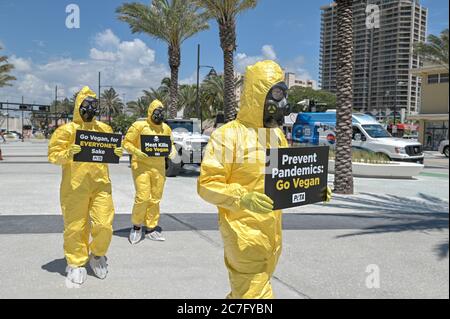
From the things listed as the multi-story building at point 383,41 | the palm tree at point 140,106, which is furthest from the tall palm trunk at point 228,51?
the palm tree at point 140,106

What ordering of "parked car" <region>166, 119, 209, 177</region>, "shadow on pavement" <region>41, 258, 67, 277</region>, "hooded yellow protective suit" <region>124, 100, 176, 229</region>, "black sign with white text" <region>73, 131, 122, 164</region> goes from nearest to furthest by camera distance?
"black sign with white text" <region>73, 131, 122, 164</region>, "shadow on pavement" <region>41, 258, 67, 277</region>, "hooded yellow protective suit" <region>124, 100, 176, 229</region>, "parked car" <region>166, 119, 209, 177</region>

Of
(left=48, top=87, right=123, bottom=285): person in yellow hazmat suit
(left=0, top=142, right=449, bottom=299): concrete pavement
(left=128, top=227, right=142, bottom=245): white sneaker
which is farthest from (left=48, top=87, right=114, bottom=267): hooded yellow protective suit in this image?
(left=128, top=227, right=142, bottom=245): white sneaker

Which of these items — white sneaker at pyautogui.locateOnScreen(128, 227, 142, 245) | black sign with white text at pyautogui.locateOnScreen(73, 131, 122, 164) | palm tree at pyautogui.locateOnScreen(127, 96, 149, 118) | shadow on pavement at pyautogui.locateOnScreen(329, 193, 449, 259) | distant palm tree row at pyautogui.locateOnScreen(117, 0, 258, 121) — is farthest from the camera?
palm tree at pyautogui.locateOnScreen(127, 96, 149, 118)

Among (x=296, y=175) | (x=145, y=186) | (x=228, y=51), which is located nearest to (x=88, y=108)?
(x=145, y=186)

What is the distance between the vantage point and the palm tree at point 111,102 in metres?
83.1

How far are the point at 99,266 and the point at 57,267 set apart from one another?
2.08ft

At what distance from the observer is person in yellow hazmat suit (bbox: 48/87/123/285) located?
15.0ft

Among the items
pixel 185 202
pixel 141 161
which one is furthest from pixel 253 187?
pixel 185 202

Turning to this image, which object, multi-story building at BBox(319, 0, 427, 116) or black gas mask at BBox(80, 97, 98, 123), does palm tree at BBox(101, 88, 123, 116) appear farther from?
black gas mask at BBox(80, 97, 98, 123)

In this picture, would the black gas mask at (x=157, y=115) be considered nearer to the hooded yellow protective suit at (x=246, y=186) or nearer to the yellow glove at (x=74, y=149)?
the yellow glove at (x=74, y=149)

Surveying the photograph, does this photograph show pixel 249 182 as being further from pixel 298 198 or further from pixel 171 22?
pixel 171 22

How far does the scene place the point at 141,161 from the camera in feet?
21.0

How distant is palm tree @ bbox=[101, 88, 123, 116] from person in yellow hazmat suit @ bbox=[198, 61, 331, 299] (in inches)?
3227
